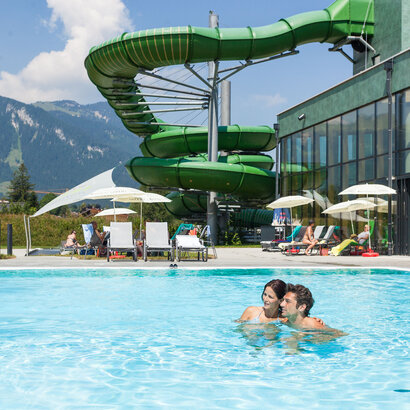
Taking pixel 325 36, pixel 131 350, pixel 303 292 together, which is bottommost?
pixel 131 350

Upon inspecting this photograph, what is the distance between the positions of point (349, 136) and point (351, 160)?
2.74 feet

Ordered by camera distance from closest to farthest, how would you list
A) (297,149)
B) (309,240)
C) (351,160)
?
(309,240) → (351,160) → (297,149)

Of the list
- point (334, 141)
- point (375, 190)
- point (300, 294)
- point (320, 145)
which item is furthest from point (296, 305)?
point (320, 145)

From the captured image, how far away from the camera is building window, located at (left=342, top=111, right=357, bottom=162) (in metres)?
18.5

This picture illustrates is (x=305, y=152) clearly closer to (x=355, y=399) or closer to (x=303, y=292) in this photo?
(x=303, y=292)

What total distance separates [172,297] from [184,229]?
8.14 metres

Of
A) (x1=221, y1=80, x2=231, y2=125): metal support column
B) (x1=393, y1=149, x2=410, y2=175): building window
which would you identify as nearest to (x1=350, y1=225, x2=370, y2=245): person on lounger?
(x1=393, y1=149, x2=410, y2=175): building window

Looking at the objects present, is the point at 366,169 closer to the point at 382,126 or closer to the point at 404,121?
the point at 382,126

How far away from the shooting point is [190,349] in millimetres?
5527

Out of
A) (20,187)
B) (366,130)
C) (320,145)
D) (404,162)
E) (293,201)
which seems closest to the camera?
(404,162)

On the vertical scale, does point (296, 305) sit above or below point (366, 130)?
below

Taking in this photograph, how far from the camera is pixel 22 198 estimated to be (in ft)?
338

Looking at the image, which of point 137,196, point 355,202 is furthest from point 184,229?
point 355,202

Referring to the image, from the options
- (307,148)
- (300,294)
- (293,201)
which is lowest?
(300,294)
